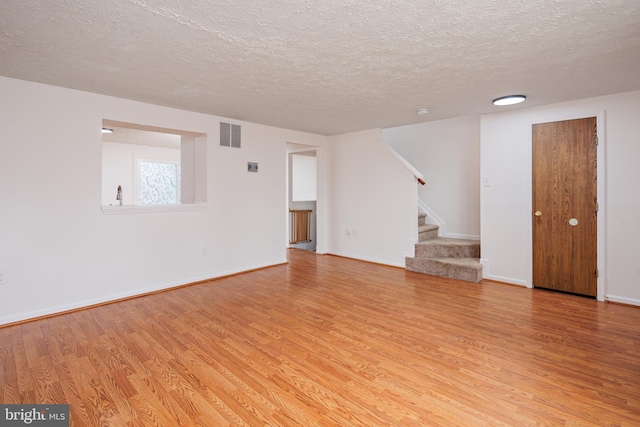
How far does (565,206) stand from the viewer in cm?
384

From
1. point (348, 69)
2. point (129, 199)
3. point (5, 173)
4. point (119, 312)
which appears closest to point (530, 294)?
point (348, 69)

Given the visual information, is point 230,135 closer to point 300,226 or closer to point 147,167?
point 300,226

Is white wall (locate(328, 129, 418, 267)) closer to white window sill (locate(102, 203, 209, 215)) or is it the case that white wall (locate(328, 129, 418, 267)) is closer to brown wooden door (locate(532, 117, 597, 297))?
brown wooden door (locate(532, 117, 597, 297))

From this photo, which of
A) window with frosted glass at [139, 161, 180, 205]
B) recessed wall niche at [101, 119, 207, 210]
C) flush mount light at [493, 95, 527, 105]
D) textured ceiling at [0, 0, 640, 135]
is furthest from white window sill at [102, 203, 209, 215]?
flush mount light at [493, 95, 527, 105]

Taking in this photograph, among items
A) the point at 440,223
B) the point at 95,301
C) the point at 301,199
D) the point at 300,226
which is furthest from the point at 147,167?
the point at 440,223

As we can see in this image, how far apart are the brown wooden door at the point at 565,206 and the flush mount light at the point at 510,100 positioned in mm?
627

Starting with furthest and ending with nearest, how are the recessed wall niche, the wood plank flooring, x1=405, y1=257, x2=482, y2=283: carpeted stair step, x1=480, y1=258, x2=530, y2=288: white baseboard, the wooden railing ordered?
the wooden railing, the recessed wall niche, x1=405, y1=257, x2=482, y2=283: carpeted stair step, x1=480, y1=258, x2=530, y2=288: white baseboard, the wood plank flooring

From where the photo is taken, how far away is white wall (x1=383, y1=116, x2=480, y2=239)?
17.7ft

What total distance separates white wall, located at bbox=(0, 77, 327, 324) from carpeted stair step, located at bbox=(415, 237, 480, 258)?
9.90 ft

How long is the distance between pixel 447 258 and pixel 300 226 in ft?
11.8

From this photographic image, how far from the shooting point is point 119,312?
3.23 m

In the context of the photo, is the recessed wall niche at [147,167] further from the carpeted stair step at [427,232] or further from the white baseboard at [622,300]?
the white baseboard at [622,300]

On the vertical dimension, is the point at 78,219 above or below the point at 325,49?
below

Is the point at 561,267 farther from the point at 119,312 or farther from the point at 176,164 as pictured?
the point at 176,164
